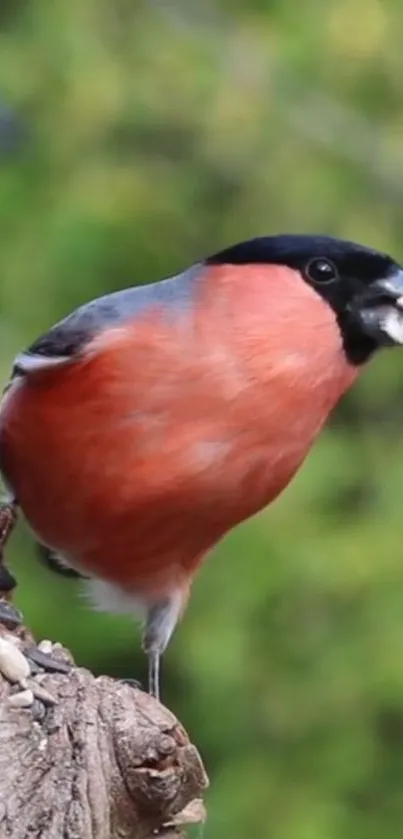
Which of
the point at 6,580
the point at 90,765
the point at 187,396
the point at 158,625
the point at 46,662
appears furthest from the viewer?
the point at 158,625

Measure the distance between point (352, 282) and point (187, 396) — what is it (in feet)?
0.80

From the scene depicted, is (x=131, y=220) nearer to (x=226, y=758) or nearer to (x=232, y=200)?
(x=232, y=200)

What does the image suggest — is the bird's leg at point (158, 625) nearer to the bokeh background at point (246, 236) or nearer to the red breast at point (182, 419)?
the red breast at point (182, 419)

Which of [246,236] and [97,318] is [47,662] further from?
[246,236]

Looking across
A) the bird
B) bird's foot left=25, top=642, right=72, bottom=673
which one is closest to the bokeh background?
the bird

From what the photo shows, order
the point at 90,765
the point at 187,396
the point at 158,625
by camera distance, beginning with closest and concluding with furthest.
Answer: the point at 90,765 → the point at 187,396 → the point at 158,625

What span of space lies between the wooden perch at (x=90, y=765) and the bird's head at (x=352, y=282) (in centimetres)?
65

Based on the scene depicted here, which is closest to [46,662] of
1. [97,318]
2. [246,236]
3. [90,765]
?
[90,765]

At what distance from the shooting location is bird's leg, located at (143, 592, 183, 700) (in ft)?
7.59

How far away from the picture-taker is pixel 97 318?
2219mm

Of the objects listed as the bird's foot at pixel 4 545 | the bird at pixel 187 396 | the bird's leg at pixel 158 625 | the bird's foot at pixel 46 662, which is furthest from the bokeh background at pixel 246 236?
the bird's foot at pixel 46 662

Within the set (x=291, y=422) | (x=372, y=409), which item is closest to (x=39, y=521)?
(x=291, y=422)

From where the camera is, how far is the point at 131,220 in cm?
324

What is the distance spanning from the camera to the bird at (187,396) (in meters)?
2.10
